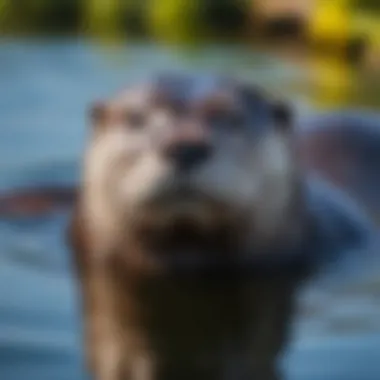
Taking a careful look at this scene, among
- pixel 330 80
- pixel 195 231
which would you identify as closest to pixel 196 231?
pixel 195 231

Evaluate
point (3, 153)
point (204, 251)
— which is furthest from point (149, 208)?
point (3, 153)

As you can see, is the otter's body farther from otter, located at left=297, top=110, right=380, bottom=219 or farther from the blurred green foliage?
the blurred green foliage

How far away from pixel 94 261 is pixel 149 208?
0.06 metres

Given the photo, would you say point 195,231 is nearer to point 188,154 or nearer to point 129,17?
point 188,154

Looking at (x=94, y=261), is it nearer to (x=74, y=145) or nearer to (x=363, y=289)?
(x=74, y=145)

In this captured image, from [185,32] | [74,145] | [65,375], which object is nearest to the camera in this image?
[65,375]

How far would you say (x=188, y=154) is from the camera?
0.85m

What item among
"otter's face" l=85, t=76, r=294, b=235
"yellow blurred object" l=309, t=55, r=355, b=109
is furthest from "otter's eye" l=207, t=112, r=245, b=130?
"yellow blurred object" l=309, t=55, r=355, b=109

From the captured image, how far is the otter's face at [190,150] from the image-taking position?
0.86 metres

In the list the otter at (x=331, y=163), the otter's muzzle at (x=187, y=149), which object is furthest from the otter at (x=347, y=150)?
the otter's muzzle at (x=187, y=149)

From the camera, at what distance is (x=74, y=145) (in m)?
0.94

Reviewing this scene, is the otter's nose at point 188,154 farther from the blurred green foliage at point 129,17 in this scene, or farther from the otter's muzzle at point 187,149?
the blurred green foliage at point 129,17

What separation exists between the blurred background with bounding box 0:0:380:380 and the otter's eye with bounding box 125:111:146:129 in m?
0.05

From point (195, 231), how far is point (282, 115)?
136mm
